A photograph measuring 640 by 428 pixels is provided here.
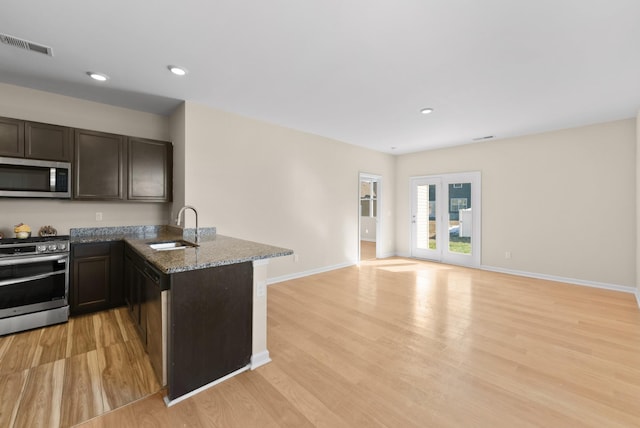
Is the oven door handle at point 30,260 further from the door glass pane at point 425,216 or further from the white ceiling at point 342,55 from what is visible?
the door glass pane at point 425,216

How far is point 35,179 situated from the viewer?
3021 millimetres

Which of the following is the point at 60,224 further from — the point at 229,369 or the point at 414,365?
the point at 414,365

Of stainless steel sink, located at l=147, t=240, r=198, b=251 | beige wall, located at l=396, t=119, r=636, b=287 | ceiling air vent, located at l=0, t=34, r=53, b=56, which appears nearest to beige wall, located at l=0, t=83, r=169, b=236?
ceiling air vent, located at l=0, t=34, r=53, b=56

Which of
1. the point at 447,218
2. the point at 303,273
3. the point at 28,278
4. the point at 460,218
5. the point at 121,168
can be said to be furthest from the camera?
the point at 447,218

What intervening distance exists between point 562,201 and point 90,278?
700 centimetres

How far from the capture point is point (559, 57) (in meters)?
2.41

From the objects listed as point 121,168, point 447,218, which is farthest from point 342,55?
point 447,218

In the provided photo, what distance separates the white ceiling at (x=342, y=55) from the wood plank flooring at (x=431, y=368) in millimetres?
2636

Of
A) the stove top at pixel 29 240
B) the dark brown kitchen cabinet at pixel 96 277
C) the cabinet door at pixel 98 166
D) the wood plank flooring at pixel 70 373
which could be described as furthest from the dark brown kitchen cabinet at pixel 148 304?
the cabinet door at pixel 98 166

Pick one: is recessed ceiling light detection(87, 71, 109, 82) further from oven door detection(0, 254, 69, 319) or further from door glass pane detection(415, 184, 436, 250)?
door glass pane detection(415, 184, 436, 250)

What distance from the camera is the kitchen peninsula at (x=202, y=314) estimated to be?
1.81 metres

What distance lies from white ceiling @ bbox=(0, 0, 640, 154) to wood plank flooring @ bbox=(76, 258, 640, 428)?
2.64 metres

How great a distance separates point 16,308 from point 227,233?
216cm

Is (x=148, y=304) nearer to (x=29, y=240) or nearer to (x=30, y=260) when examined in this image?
(x=30, y=260)
